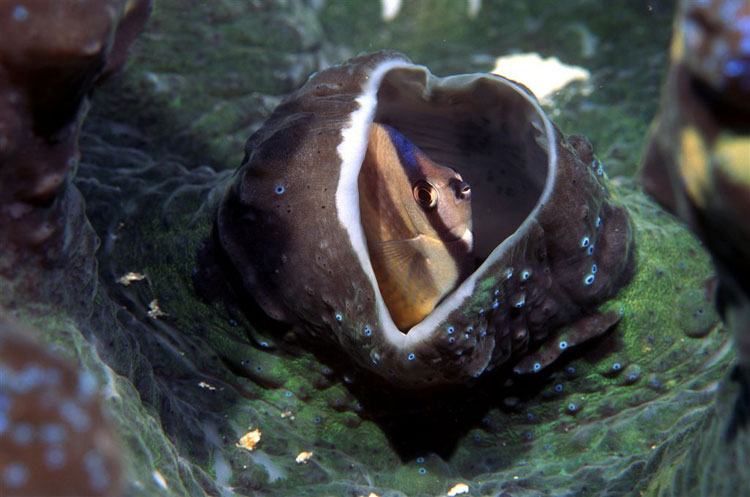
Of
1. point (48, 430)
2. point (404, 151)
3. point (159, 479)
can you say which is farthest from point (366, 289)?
point (48, 430)

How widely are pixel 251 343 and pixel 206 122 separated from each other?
1392mm

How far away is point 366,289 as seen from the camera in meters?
1.83

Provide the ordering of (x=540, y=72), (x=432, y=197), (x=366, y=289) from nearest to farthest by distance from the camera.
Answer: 1. (x=366, y=289)
2. (x=432, y=197)
3. (x=540, y=72)

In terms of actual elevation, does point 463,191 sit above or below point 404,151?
below

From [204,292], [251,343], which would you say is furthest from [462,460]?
[204,292]

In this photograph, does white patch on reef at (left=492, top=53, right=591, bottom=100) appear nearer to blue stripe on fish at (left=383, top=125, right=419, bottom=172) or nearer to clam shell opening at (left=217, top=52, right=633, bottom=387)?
clam shell opening at (left=217, top=52, right=633, bottom=387)

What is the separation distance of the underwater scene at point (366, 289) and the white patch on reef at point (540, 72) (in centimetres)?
125

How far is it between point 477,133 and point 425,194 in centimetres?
37

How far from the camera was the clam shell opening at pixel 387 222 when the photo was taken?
1.84 metres

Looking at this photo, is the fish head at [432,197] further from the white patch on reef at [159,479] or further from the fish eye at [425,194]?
the white patch on reef at [159,479]

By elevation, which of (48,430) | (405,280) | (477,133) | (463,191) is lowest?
(405,280)

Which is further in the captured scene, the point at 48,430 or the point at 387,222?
the point at 387,222

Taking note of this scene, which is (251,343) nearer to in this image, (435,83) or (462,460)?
(462,460)

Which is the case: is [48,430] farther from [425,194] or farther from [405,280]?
[425,194]
